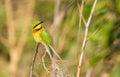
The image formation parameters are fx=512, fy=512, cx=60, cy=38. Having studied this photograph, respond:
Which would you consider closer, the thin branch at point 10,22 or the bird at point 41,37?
the bird at point 41,37

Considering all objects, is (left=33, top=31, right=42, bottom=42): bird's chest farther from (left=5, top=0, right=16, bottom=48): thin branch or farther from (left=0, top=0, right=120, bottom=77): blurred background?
(left=5, top=0, right=16, bottom=48): thin branch

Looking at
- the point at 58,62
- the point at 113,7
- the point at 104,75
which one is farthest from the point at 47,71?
the point at 104,75

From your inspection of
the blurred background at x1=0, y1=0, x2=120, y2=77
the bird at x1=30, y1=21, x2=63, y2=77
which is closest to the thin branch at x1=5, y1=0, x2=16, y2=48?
the blurred background at x1=0, y1=0, x2=120, y2=77

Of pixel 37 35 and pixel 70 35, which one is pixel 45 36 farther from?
pixel 70 35

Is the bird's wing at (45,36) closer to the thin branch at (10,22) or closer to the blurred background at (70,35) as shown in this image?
the blurred background at (70,35)

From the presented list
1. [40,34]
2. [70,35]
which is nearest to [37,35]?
[40,34]

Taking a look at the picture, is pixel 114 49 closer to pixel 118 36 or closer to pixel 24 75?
pixel 118 36

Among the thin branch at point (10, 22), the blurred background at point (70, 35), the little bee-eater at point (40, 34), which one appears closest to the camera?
the little bee-eater at point (40, 34)

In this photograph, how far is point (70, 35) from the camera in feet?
9.58

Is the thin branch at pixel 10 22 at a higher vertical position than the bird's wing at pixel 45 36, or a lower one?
lower

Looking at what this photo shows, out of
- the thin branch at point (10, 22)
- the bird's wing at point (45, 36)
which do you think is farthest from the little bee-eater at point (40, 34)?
the thin branch at point (10, 22)

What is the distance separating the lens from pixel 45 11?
3.52 metres

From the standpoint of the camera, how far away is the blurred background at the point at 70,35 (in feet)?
6.91

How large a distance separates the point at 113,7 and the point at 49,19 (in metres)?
1.03
